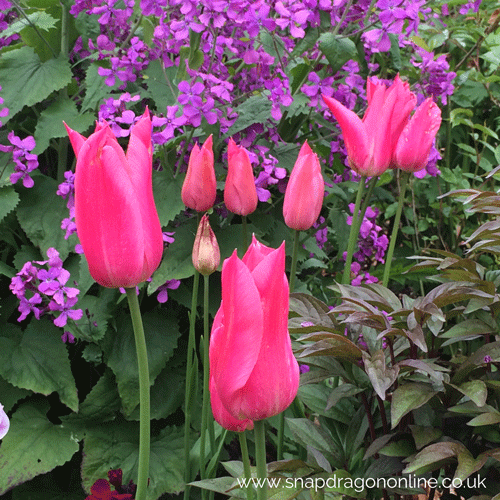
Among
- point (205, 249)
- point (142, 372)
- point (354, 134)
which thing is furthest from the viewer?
point (354, 134)

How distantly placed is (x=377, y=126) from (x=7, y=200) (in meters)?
0.89

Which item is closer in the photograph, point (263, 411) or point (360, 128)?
point (263, 411)

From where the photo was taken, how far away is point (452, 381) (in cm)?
88

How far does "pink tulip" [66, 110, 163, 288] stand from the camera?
504mm

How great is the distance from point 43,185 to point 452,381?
1143mm

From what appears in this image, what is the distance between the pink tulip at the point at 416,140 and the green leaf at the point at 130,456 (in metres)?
0.85

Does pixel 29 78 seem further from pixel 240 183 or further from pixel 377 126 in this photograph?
pixel 377 126

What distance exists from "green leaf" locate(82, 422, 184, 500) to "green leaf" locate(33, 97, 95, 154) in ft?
2.34

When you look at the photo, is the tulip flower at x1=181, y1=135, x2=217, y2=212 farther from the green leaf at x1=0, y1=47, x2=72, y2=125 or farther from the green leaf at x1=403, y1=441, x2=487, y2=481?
the green leaf at x1=0, y1=47, x2=72, y2=125

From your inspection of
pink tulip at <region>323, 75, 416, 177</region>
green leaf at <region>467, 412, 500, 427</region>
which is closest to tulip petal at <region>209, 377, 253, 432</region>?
green leaf at <region>467, 412, 500, 427</region>

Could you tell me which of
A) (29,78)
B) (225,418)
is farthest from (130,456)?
(29,78)

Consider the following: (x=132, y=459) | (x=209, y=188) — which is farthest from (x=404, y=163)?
(x=132, y=459)

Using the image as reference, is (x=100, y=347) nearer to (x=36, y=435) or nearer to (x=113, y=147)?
(x=36, y=435)

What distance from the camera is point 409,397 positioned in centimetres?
82
